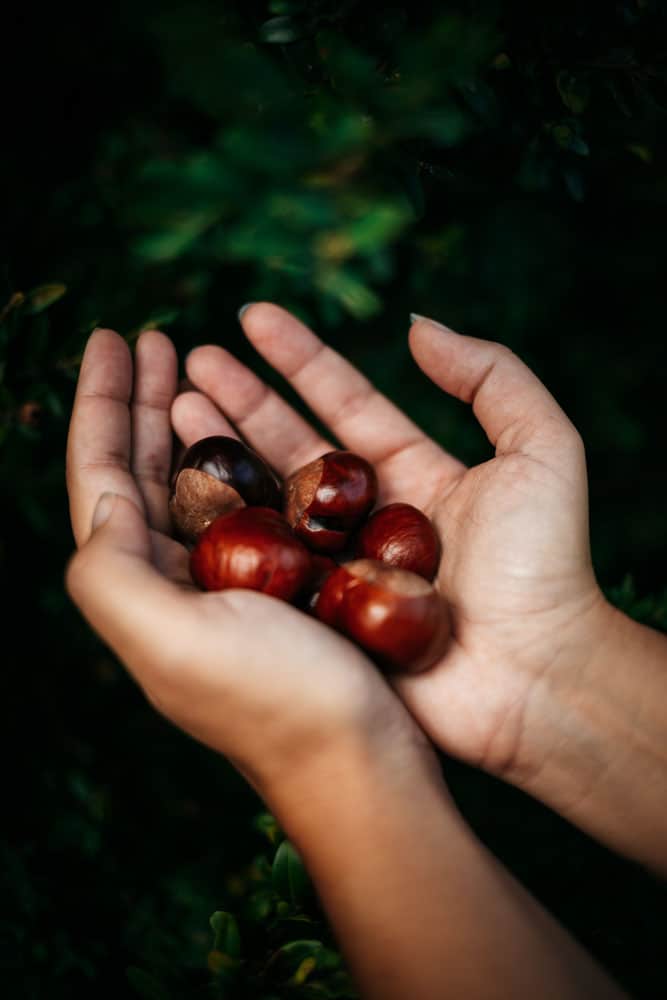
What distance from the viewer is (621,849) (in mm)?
1886

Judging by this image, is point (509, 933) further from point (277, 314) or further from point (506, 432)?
point (277, 314)

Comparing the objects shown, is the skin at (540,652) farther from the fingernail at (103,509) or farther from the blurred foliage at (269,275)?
the fingernail at (103,509)

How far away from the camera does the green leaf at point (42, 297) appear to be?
199 centimetres

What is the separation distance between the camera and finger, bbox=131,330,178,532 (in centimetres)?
230

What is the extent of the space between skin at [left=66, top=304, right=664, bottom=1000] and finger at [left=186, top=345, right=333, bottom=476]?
0.23 metres

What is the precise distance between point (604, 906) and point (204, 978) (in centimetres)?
120

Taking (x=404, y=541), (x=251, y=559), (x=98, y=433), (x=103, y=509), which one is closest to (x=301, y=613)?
(x=251, y=559)

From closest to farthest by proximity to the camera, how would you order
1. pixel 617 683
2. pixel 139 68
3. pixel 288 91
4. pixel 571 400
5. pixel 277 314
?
pixel 288 91 → pixel 617 683 → pixel 277 314 → pixel 139 68 → pixel 571 400

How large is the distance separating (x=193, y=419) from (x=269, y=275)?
1.92 feet

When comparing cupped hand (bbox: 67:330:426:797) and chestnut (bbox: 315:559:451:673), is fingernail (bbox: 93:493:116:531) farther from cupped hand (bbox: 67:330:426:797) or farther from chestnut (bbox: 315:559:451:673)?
chestnut (bbox: 315:559:451:673)

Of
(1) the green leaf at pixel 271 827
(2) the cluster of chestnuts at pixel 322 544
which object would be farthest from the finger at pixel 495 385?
(1) the green leaf at pixel 271 827

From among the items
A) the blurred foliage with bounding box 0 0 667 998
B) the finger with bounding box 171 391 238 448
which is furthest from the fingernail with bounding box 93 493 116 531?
the finger with bounding box 171 391 238 448

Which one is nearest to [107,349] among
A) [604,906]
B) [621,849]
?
[621,849]

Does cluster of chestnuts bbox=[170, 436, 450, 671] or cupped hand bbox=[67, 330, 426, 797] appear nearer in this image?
cupped hand bbox=[67, 330, 426, 797]
